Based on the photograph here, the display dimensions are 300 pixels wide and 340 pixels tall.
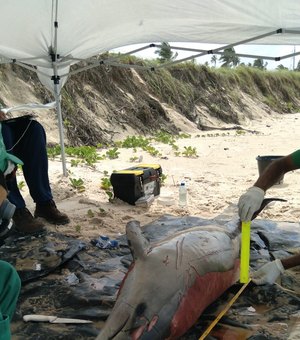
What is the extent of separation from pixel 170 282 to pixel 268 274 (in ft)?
3.53

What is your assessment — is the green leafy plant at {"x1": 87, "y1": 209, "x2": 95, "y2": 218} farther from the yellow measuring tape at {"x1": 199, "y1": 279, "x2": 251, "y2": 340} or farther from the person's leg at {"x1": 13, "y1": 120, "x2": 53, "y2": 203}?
the yellow measuring tape at {"x1": 199, "y1": 279, "x2": 251, "y2": 340}

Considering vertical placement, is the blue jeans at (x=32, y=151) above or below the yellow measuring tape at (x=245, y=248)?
above

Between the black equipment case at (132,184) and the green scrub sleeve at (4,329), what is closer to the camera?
the green scrub sleeve at (4,329)

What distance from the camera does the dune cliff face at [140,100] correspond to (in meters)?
11.3

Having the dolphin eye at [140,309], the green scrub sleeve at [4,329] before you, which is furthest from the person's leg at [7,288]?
the dolphin eye at [140,309]

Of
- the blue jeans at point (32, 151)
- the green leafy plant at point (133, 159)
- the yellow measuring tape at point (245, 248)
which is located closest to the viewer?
the yellow measuring tape at point (245, 248)

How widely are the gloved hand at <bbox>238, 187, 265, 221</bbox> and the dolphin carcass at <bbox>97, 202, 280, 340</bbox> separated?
204 millimetres

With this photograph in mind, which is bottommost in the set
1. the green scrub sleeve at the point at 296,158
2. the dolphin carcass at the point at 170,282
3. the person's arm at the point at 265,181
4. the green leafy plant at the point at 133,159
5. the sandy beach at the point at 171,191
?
the sandy beach at the point at 171,191

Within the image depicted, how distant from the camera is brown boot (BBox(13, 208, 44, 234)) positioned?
398 centimetres

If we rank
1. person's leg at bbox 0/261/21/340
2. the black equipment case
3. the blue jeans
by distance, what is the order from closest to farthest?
person's leg at bbox 0/261/21/340 < the blue jeans < the black equipment case

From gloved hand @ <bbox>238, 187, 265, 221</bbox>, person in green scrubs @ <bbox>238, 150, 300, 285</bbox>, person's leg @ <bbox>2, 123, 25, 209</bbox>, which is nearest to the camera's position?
gloved hand @ <bbox>238, 187, 265, 221</bbox>

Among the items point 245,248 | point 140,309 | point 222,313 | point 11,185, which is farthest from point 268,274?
point 11,185

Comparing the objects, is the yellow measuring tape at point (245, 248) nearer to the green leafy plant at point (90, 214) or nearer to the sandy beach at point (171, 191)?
the sandy beach at point (171, 191)

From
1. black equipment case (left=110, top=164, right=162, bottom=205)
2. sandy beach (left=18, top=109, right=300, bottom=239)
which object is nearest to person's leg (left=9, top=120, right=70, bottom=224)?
sandy beach (left=18, top=109, right=300, bottom=239)
